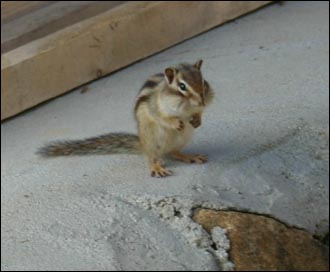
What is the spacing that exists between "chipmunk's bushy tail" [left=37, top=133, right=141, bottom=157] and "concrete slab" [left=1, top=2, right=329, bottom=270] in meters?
0.03

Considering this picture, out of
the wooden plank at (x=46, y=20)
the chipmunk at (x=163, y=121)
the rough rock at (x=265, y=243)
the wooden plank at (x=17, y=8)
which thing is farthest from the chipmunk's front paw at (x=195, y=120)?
the wooden plank at (x=17, y=8)

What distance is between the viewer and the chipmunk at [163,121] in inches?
106

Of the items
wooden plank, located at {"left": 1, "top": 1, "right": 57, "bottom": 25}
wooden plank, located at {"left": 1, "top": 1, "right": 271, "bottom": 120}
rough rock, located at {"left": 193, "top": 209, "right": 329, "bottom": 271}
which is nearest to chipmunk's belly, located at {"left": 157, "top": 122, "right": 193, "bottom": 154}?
rough rock, located at {"left": 193, "top": 209, "right": 329, "bottom": 271}

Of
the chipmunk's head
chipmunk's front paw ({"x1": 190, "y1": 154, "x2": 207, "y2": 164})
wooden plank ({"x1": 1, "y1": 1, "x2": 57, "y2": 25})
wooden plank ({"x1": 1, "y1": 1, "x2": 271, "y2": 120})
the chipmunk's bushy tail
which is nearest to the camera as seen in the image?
the chipmunk's head

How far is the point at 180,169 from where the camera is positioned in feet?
9.81

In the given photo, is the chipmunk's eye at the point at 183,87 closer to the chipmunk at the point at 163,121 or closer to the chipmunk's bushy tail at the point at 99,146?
the chipmunk at the point at 163,121

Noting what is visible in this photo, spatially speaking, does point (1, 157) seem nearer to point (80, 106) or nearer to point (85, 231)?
point (80, 106)

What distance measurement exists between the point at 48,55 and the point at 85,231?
5.55 feet

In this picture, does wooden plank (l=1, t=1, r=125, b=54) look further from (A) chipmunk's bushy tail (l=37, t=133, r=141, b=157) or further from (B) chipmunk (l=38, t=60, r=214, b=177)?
(B) chipmunk (l=38, t=60, r=214, b=177)

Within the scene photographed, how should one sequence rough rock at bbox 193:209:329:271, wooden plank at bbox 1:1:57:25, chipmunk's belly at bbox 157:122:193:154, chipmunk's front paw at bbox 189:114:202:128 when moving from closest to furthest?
rough rock at bbox 193:209:329:271 < chipmunk's front paw at bbox 189:114:202:128 < chipmunk's belly at bbox 157:122:193:154 < wooden plank at bbox 1:1:57:25

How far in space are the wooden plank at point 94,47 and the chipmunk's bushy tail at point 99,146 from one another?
2.48 ft

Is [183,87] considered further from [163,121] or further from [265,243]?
[265,243]

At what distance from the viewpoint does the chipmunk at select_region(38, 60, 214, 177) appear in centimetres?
270

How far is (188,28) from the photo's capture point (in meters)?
4.46
